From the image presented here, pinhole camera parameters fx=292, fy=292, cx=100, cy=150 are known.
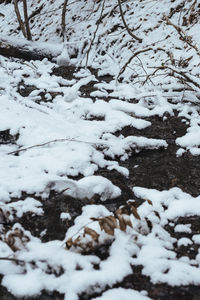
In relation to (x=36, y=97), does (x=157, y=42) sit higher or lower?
higher

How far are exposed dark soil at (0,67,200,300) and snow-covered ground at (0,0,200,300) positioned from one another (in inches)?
1.3

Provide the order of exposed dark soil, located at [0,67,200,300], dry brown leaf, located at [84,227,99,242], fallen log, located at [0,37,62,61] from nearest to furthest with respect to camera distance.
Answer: exposed dark soil, located at [0,67,200,300] < dry brown leaf, located at [84,227,99,242] < fallen log, located at [0,37,62,61]

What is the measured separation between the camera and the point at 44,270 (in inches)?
51.8

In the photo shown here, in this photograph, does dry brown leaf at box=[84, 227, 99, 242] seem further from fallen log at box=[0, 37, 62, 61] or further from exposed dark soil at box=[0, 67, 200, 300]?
fallen log at box=[0, 37, 62, 61]

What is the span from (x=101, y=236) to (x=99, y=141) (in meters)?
1.15

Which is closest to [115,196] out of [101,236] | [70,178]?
[70,178]

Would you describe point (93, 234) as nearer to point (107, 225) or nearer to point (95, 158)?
point (107, 225)

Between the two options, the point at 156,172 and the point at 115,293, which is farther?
the point at 156,172

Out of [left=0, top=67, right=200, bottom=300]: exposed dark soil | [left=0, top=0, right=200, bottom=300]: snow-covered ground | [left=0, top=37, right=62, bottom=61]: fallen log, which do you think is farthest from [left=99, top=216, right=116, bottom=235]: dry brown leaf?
[left=0, top=37, right=62, bottom=61]: fallen log

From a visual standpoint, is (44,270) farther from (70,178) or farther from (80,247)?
(70,178)

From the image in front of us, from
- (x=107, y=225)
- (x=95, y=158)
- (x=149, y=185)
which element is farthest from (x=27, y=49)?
(x=107, y=225)

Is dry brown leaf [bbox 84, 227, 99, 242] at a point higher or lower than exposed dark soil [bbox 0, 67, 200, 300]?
higher

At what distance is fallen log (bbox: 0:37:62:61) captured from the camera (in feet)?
17.5

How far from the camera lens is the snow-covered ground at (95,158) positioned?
132 centimetres
